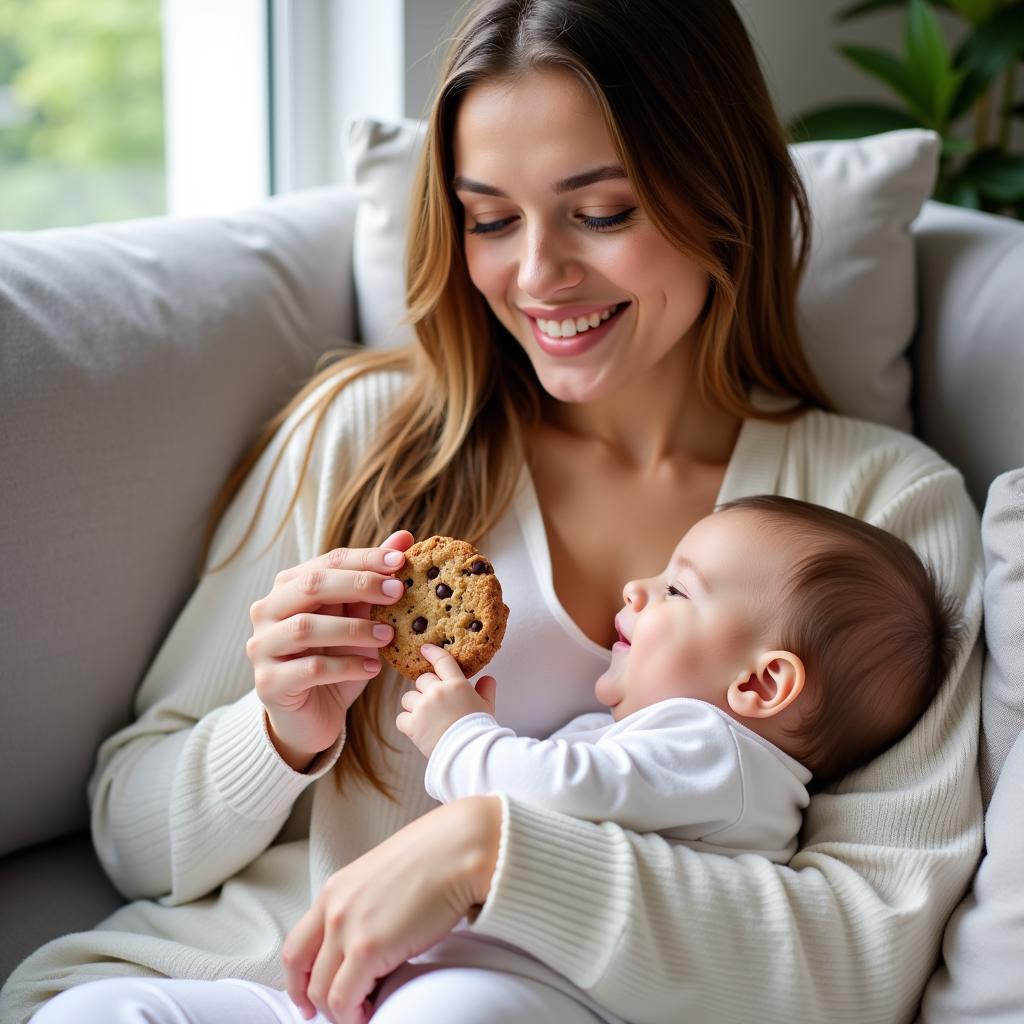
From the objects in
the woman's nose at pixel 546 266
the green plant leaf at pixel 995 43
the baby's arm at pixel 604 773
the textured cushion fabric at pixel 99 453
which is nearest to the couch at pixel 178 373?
the textured cushion fabric at pixel 99 453

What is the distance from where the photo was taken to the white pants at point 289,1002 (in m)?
0.99

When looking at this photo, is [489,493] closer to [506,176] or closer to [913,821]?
[506,176]

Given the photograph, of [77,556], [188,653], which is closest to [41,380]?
[77,556]

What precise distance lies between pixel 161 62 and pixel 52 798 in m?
1.58

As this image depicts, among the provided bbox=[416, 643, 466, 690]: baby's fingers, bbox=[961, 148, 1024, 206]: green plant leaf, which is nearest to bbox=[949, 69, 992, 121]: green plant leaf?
bbox=[961, 148, 1024, 206]: green plant leaf

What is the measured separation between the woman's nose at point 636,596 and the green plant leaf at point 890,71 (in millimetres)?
1596

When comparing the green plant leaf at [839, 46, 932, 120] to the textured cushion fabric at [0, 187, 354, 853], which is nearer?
the textured cushion fabric at [0, 187, 354, 853]

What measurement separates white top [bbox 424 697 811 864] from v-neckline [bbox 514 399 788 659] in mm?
222

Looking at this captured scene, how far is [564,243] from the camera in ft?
4.51

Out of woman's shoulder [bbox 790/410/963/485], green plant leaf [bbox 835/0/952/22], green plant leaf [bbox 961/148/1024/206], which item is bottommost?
woman's shoulder [bbox 790/410/963/485]

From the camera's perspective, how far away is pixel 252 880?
138 centimetres

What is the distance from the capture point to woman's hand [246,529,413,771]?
45.4 inches

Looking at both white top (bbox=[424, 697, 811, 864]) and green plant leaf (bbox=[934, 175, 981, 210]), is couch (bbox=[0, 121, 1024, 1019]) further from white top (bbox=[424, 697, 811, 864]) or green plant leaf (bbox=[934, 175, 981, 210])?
green plant leaf (bbox=[934, 175, 981, 210])

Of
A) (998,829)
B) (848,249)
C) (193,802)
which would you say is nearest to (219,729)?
(193,802)
